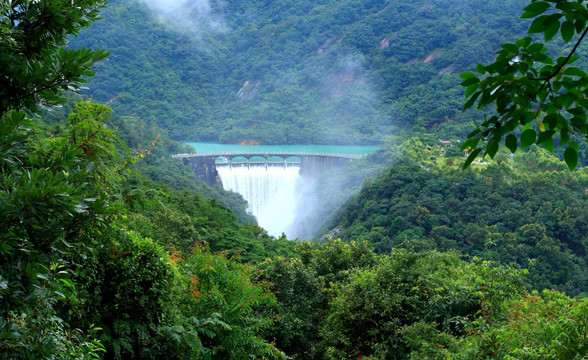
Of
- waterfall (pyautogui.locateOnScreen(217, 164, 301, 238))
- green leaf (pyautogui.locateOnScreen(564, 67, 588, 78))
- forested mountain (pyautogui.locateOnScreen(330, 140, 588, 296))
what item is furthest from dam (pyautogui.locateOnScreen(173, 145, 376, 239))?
green leaf (pyautogui.locateOnScreen(564, 67, 588, 78))

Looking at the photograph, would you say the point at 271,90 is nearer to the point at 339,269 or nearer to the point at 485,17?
the point at 485,17

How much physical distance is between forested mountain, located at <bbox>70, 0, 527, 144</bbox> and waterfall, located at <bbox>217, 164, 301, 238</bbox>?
45.4 ft

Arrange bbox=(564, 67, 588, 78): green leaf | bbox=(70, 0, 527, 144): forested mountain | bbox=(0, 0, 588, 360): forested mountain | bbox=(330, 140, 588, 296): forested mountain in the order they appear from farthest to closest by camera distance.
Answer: bbox=(70, 0, 527, 144): forested mountain, bbox=(330, 140, 588, 296): forested mountain, bbox=(0, 0, 588, 360): forested mountain, bbox=(564, 67, 588, 78): green leaf

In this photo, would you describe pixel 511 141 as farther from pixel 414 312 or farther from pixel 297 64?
pixel 297 64

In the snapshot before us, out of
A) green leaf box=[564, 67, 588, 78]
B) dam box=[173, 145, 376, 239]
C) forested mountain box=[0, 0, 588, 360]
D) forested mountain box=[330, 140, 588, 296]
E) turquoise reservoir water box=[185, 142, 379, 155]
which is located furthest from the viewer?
turquoise reservoir water box=[185, 142, 379, 155]

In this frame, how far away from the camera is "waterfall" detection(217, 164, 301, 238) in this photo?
36469 millimetres

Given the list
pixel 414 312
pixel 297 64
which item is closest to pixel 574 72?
pixel 414 312

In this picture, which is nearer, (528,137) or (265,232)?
(528,137)

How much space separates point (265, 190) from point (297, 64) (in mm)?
35232

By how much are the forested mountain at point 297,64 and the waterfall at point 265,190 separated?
1384 cm

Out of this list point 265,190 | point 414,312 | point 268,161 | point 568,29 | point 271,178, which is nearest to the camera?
point 568,29

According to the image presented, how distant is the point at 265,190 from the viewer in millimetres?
37156

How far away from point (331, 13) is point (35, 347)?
73057 mm

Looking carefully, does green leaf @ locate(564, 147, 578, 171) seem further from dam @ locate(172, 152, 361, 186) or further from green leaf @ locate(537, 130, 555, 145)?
dam @ locate(172, 152, 361, 186)
